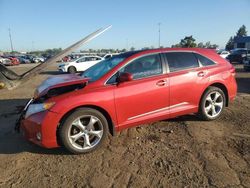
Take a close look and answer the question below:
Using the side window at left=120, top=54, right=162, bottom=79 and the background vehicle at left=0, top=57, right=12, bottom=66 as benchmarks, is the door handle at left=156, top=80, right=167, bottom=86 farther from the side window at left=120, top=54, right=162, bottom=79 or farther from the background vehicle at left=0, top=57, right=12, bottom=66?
the background vehicle at left=0, top=57, right=12, bottom=66

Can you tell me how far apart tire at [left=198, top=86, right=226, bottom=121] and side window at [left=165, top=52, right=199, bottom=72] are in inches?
26.4

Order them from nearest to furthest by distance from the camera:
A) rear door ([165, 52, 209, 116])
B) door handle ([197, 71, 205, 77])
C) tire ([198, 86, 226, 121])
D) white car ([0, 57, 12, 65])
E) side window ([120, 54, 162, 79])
A: side window ([120, 54, 162, 79]) < rear door ([165, 52, 209, 116]) < door handle ([197, 71, 205, 77]) < tire ([198, 86, 226, 121]) < white car ([0, 57, 12, 65])

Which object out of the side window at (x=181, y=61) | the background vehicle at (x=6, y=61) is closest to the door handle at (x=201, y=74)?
the side window at (x=181, y=61)

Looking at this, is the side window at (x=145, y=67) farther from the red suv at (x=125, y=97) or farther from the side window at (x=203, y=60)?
the side window at (x=203, y=60)

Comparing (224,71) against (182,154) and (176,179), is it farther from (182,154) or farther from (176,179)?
(176,179)

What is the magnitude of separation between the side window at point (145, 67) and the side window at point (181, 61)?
262mm

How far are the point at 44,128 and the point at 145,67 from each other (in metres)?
2.11

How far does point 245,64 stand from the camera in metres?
17.8

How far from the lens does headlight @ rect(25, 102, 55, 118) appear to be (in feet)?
14.5

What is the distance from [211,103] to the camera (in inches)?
235

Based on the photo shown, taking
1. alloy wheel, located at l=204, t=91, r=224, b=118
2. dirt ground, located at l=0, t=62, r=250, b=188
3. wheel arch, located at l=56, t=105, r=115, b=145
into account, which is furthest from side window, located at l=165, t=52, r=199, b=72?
wheel arch, located at l=56, t=105, r=115, b=145

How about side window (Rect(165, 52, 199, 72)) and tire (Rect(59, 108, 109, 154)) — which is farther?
side window (Rect(165, 52, 199, 72))

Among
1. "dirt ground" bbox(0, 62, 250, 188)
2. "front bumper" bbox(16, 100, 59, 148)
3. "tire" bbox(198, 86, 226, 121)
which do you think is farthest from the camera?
"tire" bbox(198, 86, 226, 121)

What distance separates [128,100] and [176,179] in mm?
1689
